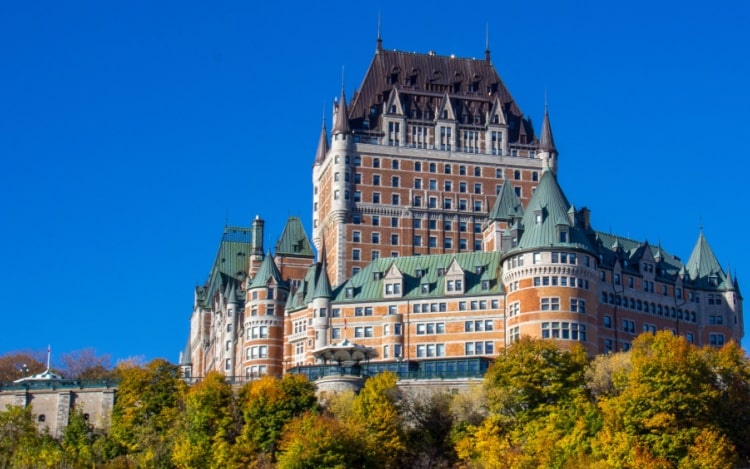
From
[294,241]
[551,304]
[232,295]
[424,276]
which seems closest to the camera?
[551,304]

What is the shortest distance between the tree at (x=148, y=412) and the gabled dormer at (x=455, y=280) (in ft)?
87.1

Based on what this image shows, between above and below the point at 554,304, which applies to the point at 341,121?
above

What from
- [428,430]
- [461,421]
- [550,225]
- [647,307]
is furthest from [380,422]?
[647,307]

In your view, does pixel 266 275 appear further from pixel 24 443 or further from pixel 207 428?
pixel 24 443

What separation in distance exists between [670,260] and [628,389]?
50955 mm

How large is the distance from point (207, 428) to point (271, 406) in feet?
18.9

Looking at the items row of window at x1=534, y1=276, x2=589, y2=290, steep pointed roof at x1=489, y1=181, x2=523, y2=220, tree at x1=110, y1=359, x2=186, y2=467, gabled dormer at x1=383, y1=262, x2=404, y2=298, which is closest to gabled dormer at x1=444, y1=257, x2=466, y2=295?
gabled dormer at x1=383, y1=262, x2=404, y2=298

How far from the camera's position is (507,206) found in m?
156

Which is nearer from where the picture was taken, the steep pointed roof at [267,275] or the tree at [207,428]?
the tree at [207,428]

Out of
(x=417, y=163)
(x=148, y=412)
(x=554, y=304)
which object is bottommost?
(x=148, y=412)

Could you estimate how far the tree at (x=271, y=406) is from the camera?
120 m

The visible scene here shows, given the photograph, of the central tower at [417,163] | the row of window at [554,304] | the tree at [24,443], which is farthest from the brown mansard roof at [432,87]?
the tree at [24,443]

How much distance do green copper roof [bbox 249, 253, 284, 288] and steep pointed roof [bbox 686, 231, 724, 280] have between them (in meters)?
42.6

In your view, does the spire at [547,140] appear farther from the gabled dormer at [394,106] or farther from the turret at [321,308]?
the turret at [321,308]
